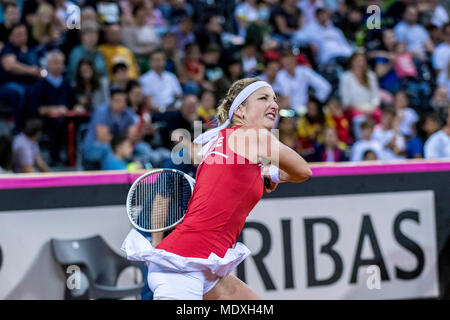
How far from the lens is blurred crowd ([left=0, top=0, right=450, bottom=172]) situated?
316 inches

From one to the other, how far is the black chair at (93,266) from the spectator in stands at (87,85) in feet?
10.1

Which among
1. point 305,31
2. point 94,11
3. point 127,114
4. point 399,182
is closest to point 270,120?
point 399,182

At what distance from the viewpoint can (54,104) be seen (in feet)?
26.7

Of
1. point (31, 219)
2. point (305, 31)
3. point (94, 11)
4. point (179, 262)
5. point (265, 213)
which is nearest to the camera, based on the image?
point (179, 262)

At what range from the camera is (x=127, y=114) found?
820 cm

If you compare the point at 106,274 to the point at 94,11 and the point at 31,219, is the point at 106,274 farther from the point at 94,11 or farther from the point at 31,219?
the point at 94,11

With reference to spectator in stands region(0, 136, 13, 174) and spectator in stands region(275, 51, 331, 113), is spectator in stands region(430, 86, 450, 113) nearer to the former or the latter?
spectator in stands region(275, 51, 331, 113)

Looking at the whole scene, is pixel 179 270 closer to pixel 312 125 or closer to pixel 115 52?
pixel 312 125

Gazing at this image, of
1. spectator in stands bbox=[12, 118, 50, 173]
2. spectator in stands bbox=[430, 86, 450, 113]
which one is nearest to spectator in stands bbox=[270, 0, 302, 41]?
spectator in stands bbox=[430, 86, 450, 113]

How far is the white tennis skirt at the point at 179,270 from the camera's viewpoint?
3443mm

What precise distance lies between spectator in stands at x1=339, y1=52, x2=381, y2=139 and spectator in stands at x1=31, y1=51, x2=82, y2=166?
3730 millimetres

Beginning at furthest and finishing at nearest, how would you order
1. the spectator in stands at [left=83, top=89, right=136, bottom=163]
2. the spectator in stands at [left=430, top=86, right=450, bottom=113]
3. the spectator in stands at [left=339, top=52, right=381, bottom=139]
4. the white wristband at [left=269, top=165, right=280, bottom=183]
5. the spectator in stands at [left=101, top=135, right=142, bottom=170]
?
the spectator in stands at [left=430, top=86, right=450, bottom=113]
the spectator in stands at [left=339, top=52, right=381, bottom=139]
the spectator in stands at [left=83, top=89, right=136, bottom=163]
the spectator in stands at [left=101, top=135, right=142, bottom=170]
the white wristband at [left=269, top=165, right=280, bottom=183]

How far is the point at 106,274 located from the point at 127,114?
9.55 ft

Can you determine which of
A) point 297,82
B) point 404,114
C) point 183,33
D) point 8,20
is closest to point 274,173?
point 8,20
